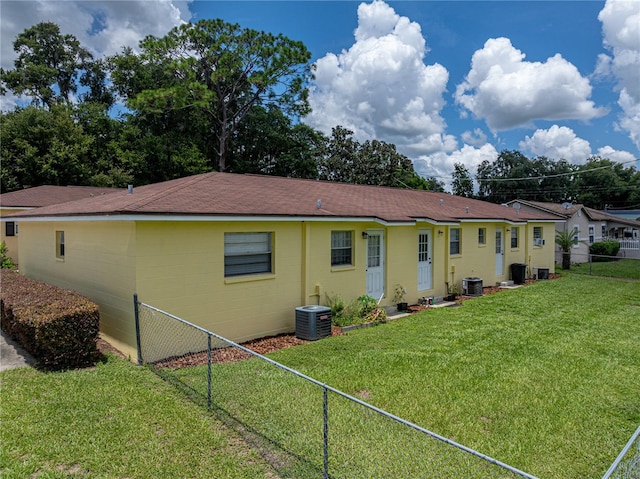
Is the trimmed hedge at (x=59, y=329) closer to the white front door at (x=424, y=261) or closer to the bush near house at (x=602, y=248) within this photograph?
the white front door at (x=424, y=261)

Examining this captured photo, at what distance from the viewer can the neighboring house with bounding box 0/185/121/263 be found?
19438mm

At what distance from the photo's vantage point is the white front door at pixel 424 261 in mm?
13625

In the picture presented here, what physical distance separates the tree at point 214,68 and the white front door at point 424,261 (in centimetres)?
2589

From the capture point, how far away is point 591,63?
18.2 meters

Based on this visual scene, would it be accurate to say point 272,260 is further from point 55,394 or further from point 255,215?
point 55,394

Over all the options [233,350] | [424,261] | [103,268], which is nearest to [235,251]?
[233,350]

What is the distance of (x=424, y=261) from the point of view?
45.4 feet

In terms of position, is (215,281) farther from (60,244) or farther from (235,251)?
(60,244)

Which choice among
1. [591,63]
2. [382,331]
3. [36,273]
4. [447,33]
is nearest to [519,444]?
[382,331]

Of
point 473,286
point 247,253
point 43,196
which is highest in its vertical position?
point 43,196

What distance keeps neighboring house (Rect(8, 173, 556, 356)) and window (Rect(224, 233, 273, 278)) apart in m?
0.02

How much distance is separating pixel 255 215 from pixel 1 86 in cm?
4253

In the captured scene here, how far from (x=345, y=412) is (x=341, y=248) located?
6.12 meters

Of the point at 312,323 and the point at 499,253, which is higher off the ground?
the point at 499,253
